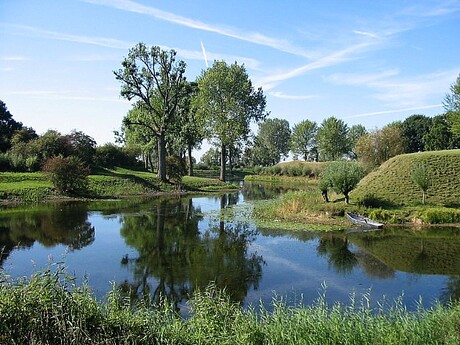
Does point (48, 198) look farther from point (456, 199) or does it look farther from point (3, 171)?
point (456, 199)

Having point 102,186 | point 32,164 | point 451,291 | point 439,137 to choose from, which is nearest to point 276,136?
point 439,137

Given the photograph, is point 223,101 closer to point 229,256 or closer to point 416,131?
point 229,256

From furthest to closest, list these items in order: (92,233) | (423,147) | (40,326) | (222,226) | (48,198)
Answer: (423,147) < (48,198) < (222,226) < (92,233) < (40,326)

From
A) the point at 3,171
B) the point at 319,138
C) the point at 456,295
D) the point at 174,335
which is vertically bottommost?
the point at 456,295

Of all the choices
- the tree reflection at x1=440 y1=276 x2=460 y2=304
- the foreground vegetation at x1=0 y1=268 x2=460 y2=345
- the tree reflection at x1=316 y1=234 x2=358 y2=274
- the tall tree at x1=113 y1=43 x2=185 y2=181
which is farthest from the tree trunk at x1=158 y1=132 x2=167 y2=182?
the foreground vegetation at x1=0 y1=268 x2=460 y2=345

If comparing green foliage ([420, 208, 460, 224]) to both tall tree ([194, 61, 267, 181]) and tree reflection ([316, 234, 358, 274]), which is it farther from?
tall tree ([194, 61, 267, 181])

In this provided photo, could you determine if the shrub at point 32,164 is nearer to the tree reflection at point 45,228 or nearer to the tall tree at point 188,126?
the tree reflection at point 45,228

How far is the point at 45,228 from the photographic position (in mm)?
22703

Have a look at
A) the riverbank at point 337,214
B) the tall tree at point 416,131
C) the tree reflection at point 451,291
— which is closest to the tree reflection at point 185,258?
the riverbank at point 337,214

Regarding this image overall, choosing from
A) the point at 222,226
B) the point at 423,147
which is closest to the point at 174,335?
the point at 222,226

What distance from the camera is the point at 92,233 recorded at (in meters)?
22.3

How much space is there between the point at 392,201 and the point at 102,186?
91.6 ft

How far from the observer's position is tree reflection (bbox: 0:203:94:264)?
63.3 ft

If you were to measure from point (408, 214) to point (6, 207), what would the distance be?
1158 inches
